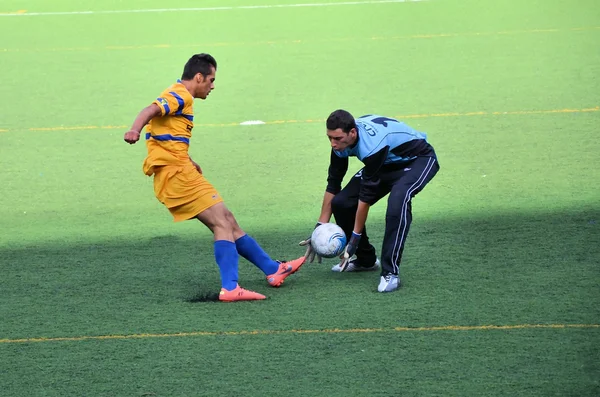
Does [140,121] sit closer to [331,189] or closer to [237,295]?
[237,295]

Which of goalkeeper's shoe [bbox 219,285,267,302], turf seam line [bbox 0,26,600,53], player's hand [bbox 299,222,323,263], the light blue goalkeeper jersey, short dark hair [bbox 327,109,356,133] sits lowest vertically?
goalkeeper's shoe [bbox 219,285,267,302]

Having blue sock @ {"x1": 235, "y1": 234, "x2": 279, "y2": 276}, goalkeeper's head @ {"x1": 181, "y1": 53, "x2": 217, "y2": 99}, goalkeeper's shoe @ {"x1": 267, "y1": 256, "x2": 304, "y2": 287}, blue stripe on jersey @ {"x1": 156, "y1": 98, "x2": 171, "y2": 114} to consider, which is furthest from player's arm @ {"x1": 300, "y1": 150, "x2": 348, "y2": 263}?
blue stripe on jersey @ {"x1": 156, "y1": 98, "x2": 171, "y2": 114}

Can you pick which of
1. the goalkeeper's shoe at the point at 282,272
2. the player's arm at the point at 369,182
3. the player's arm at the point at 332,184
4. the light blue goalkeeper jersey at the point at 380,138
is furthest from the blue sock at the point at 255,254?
the light blue goalkeeper jersey at the point at 380,138

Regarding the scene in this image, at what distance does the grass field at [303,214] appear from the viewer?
583cm

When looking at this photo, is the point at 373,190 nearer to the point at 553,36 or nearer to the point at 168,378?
the point at 168,378

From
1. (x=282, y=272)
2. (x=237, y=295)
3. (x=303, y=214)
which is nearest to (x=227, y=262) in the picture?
(x=237, y=295)

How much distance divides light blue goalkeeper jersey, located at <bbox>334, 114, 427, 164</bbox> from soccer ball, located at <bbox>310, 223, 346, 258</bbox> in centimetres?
52

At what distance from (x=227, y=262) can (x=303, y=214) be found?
7.17 feet

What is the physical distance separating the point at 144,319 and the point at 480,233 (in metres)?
2.95

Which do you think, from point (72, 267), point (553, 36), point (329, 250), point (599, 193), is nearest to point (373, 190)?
point (329, 250)

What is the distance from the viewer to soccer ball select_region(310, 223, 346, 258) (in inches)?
282

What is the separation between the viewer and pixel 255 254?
282 inches

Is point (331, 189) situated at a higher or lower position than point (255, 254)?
higher

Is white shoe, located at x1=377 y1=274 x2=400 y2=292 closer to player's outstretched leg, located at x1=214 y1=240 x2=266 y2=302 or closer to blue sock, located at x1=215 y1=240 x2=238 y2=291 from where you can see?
player's outstretched leg, located at x1=214 y1=240 x2=266 y2=302
